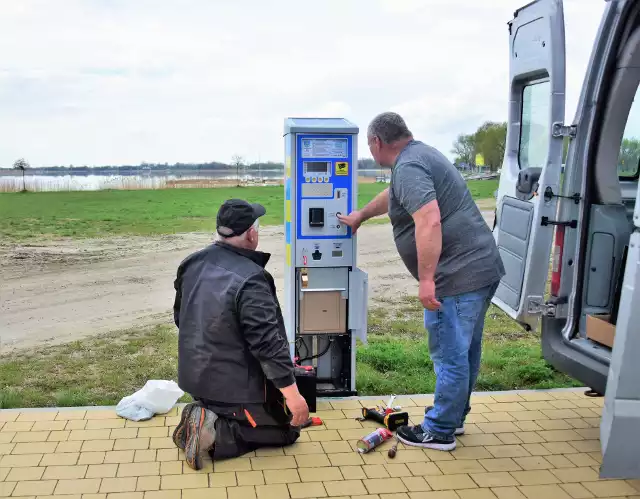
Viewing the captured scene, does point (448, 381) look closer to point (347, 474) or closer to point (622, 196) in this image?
point (347, 474)

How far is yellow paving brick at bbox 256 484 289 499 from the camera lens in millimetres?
3783

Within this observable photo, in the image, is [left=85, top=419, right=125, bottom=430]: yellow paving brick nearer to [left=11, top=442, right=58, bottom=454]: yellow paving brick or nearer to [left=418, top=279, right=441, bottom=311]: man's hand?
[left=11, top=442, right=58, bottom=454]: yellow paving brick

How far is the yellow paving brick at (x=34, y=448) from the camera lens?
4.29 m

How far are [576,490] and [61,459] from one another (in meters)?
3.03

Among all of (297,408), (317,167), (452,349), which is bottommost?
(297,408)

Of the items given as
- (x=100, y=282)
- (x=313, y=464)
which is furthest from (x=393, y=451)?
(x=100, y=282)

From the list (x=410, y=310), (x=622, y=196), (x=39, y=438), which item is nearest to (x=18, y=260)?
(x=410, y=310)

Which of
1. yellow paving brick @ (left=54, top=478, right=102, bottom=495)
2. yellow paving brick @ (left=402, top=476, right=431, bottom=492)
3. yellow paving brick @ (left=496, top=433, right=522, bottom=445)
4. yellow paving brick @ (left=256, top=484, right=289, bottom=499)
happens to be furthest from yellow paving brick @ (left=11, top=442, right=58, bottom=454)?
yellow paving brick @ (left=496, top=433, right=522, bottom=445)

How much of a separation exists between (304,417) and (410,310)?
206 inches

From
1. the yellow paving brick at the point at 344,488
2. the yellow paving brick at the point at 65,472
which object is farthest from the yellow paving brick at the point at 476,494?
the yellow paving brick at the point at 65,472

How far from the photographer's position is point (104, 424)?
472cm

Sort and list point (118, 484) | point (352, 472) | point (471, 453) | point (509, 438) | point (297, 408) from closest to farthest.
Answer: point (118, 484) < point (297, 408) < point (352, 472) < point (471, 453) < point (509, 438)

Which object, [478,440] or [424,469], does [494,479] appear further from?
[478,440]

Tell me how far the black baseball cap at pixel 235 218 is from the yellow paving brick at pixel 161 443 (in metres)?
1.40
